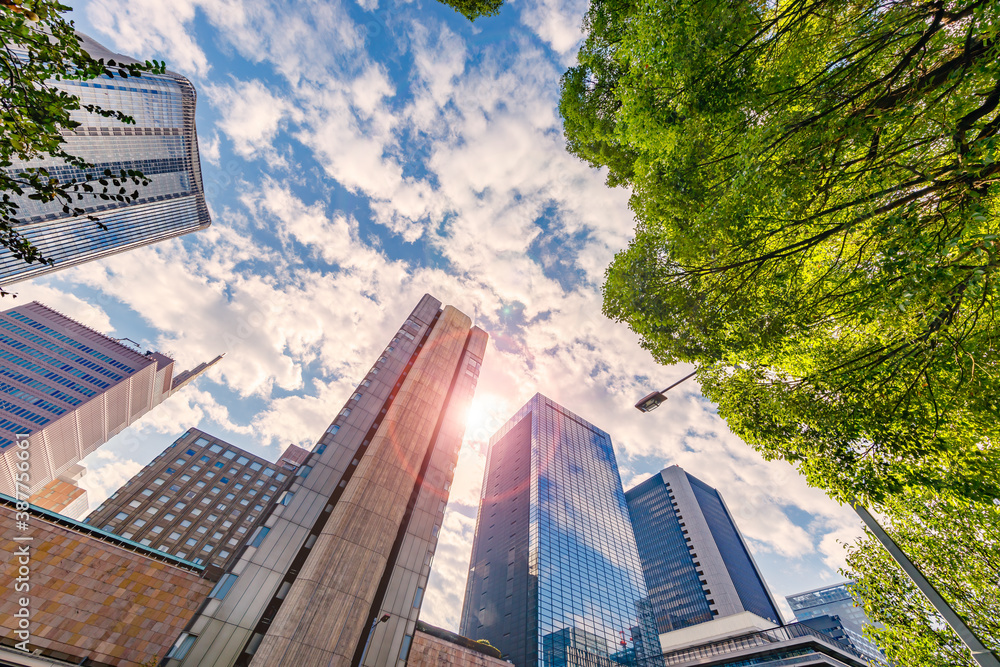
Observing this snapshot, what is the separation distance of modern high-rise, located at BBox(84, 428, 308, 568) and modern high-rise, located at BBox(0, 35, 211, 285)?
46.9m

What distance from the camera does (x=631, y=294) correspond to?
9.05 m

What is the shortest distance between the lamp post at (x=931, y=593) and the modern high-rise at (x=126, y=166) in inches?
4291

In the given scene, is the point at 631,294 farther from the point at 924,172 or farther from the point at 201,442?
the point at 201,442

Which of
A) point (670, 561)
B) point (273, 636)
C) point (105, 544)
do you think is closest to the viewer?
point (273, 636)

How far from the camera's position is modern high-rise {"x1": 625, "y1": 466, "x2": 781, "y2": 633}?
291 ft

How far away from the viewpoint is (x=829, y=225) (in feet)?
22.1

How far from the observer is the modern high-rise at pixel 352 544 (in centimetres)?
1592

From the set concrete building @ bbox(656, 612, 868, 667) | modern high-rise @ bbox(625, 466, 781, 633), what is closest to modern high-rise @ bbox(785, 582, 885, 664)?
modern high-rise @ bbox(625, 466, 781, 633)

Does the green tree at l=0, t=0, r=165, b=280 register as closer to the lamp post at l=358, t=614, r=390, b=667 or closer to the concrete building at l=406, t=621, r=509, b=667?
the lamp post at l=358, t=614, r=390, b=667

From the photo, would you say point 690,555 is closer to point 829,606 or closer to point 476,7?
point 829,606

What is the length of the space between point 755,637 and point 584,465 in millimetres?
47559

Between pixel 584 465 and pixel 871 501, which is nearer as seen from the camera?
pixel 871 501

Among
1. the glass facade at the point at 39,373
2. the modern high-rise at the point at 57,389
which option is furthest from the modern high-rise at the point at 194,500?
the glass facade at the point at 39,373

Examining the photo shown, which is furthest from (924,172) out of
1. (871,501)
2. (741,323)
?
(871,501)
